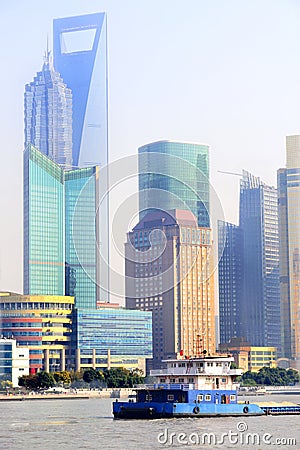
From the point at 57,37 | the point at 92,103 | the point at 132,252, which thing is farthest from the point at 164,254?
the point at 57,37

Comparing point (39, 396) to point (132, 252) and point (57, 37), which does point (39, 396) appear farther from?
point (57, 37)

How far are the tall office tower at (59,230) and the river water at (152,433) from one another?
198ft

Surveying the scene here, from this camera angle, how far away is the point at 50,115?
351ft

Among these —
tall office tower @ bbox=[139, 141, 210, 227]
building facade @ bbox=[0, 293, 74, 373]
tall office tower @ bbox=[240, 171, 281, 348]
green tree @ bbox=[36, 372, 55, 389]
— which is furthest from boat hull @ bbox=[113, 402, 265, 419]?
tall office tower @ bbox=[240, 171, 281, 348]

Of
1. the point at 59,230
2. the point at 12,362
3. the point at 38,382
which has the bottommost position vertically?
the point at 38,382

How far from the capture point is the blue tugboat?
31.0 m

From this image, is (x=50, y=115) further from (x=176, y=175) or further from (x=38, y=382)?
(x=38, y=382)

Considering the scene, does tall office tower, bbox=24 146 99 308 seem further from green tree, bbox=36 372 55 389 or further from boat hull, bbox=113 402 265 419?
Answer: boat hull, bbox=113 402 265 419

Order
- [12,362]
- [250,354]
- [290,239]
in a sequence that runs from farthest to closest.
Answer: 1. [290,239]
2. [250,354]
3. [12,362]

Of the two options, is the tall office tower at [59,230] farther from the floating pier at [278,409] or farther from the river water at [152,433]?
the river water at [152,433]

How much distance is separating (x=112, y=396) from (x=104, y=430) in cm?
3663

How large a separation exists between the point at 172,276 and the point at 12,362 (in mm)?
28623

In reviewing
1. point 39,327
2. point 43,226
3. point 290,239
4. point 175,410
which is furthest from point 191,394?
point 290,239

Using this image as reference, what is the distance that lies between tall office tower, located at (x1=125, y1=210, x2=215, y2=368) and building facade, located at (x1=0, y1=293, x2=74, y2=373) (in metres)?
14.9
